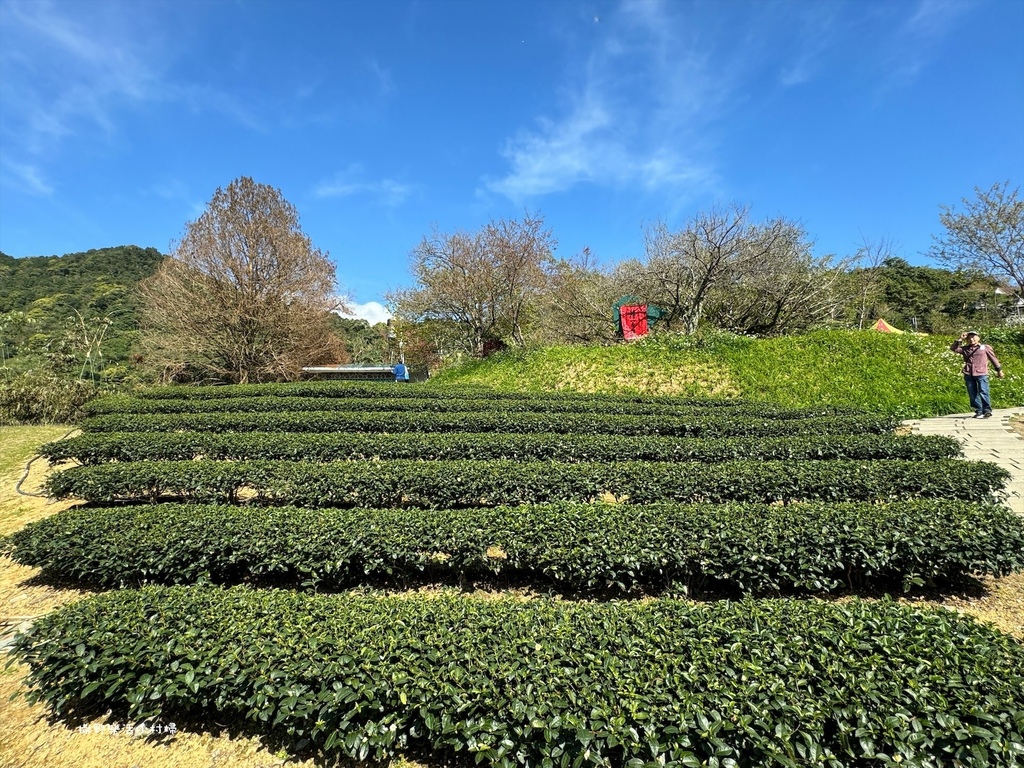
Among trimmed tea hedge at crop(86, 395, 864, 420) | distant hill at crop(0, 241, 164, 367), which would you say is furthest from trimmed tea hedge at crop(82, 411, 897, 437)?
distant hill at crop(0, 241, 164, 367)

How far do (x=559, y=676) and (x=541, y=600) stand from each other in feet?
2.63

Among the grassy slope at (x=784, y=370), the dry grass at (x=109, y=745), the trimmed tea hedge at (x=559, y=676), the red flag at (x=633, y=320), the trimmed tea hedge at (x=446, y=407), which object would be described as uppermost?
the red flag at (x=633, y=320)

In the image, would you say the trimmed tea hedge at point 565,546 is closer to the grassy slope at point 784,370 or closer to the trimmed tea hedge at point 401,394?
the trimmed tea hedge at point 401,394

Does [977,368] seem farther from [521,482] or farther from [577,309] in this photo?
[577,309]

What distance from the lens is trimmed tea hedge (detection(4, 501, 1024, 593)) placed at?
135 inches

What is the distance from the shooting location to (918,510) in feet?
12.2

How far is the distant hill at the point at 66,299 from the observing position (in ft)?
50.2

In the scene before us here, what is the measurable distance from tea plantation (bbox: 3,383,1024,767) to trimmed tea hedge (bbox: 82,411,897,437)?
0.70 metres

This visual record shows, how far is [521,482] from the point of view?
501cm

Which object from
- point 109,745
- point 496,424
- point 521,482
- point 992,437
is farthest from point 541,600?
point 992,437

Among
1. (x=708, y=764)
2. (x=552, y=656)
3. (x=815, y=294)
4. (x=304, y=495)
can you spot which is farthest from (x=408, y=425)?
(x=815, y=294)

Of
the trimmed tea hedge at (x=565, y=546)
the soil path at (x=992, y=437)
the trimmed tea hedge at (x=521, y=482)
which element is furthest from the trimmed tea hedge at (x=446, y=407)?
the trimmed tea hedge at (x=565, y=546)

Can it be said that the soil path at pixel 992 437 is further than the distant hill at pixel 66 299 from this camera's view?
No

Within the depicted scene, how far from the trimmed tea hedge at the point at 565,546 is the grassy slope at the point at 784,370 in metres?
8.15
